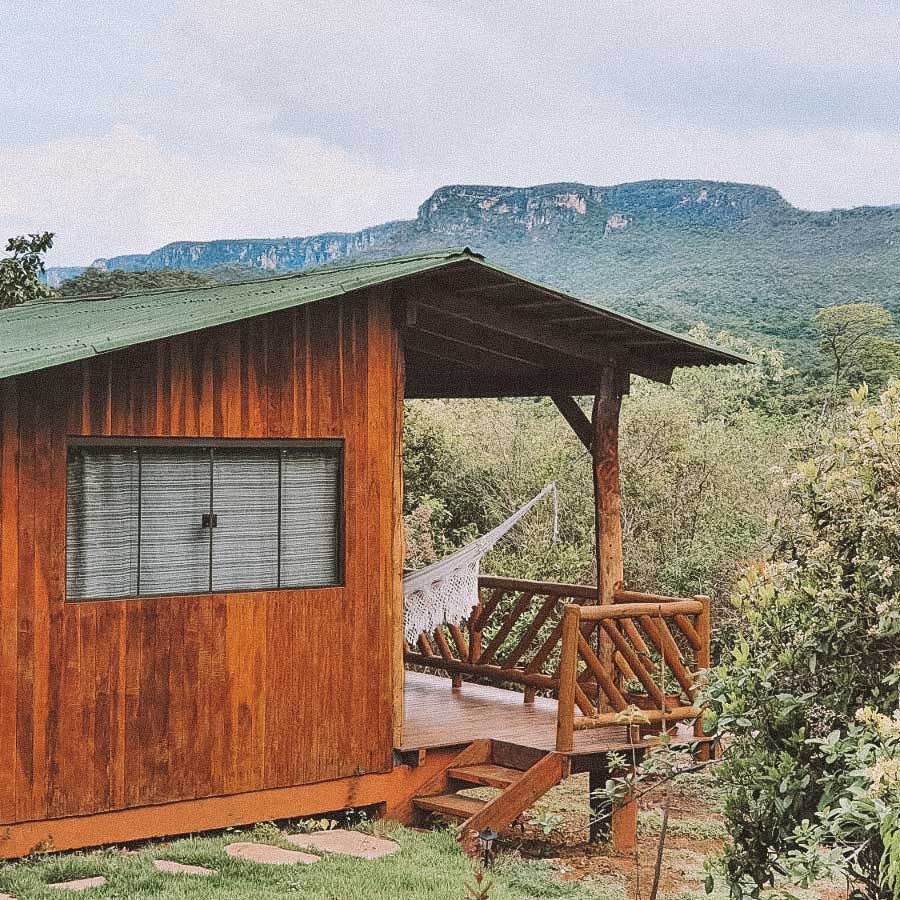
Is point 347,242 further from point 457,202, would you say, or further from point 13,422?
point 13,422

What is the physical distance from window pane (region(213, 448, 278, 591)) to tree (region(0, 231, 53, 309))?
11.7 metres

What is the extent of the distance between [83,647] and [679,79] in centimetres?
5543

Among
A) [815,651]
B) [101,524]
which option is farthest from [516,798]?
[815,651]

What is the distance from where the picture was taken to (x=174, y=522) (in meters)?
6.75

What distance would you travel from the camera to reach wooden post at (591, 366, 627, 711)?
8.48 meters

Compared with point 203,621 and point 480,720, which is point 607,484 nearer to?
point 480,720

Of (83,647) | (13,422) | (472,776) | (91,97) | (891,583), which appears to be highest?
(91,97)

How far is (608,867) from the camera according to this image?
757 cm

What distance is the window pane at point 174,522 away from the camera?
665 centimetres

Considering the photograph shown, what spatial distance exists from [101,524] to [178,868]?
164cm

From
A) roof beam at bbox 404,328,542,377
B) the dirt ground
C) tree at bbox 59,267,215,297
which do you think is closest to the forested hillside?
tree at bbox 59,267,215,297

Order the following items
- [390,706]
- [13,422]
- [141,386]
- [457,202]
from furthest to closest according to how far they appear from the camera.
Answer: [457,202], [390,706], [141,386], [13,422]

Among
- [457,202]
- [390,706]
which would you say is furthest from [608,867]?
[457,202]

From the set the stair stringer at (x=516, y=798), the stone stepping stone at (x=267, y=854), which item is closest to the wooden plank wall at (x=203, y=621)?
the stone stepping stone at (x=267, y=854)
